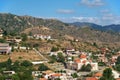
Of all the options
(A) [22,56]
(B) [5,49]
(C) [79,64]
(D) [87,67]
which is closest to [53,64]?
(C) [79,64]

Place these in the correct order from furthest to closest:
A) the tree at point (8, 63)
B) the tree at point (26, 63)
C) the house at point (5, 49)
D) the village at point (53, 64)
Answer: the house at point (5, 49), the tree at point (26, 63), the tree at point (8, 63), the village at point (53, 64)

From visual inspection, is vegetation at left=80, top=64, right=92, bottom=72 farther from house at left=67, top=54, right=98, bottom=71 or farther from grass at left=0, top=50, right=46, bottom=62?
grass at left=0, top=50, right=46, bottom=62

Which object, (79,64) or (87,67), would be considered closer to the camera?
(87,67)

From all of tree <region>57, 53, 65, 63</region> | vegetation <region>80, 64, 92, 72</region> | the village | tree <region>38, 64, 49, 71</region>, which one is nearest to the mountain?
the village

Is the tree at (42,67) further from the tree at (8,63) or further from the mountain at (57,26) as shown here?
the mountain at (57,26)

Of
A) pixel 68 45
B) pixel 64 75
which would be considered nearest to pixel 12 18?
A: pixel 68 45

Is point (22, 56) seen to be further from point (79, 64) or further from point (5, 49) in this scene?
point (79, 64)

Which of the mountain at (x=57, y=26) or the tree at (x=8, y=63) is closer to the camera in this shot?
the tree at (x=8, y=63)

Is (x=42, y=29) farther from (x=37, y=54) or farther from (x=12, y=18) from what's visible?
(x=37, y=54)

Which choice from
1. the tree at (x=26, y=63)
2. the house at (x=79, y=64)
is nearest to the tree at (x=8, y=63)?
A: the tree at (x=26, y=63)
